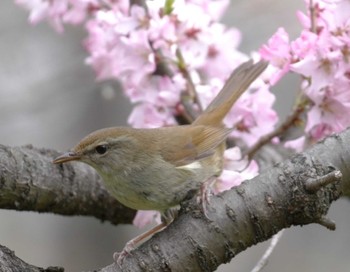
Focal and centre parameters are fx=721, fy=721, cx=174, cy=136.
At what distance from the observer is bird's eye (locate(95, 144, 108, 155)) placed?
8.46 feet

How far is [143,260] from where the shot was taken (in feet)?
6.73

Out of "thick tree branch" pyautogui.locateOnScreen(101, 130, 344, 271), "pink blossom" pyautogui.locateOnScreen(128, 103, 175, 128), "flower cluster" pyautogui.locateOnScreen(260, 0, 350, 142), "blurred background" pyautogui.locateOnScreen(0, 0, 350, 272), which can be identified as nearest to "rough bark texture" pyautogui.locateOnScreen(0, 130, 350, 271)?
"thick tree branch" pyautogui.locateOnScreen(101, 130, 344, 271)

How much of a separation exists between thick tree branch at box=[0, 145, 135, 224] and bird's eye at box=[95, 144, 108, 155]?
17cm

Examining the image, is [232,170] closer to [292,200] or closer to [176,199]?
[176,199]

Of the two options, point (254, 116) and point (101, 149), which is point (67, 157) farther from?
point (254, 116)

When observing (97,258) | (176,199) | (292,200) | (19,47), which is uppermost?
(19,47)

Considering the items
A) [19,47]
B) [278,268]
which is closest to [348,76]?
[19,47]

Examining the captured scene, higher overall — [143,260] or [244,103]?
[244,103]

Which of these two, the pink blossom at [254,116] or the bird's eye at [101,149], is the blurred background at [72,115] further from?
the bird's eye at [101,149]

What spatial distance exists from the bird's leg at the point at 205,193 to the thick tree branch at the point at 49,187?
49 cm

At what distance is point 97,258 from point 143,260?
462 centimetres

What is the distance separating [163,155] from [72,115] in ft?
14.4

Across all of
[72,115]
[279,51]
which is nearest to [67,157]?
[279,51]

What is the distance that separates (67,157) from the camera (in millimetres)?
2482
